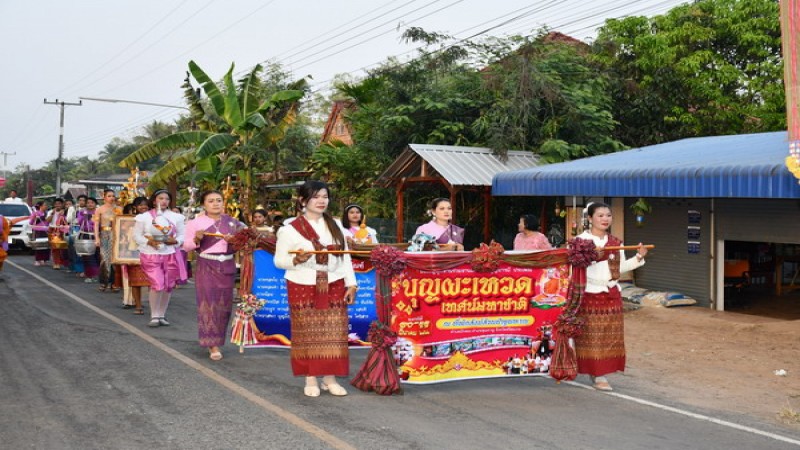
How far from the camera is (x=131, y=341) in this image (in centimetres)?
981

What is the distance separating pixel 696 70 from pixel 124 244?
19498 millimetres

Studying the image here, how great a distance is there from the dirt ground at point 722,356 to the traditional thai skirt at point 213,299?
4.54m

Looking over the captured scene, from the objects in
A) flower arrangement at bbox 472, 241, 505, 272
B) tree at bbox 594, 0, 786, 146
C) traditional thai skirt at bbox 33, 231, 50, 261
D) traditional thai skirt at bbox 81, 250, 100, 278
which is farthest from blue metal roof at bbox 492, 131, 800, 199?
traditional thai skirt at bbox 33, 231, 50, 261

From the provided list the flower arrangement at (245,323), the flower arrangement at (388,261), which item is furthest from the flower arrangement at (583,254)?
the flower arrangement at (245,323)

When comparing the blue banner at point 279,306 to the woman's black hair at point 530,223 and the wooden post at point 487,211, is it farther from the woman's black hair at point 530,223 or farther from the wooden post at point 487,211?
the wooden post at point 487,211

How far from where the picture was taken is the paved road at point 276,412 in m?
5.70

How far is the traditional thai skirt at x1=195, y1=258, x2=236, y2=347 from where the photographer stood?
28.9ft

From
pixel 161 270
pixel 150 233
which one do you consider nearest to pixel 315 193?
pixel 161 270

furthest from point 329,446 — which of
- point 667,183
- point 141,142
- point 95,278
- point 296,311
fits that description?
point 141,142

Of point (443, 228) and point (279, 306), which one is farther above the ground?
point (443, 228)

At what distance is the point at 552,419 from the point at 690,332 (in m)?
6.39

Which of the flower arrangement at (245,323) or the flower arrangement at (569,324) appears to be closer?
the flower arrangement at (569,324)

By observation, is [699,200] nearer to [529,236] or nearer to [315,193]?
[529,236]

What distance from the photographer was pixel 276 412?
643 cm
